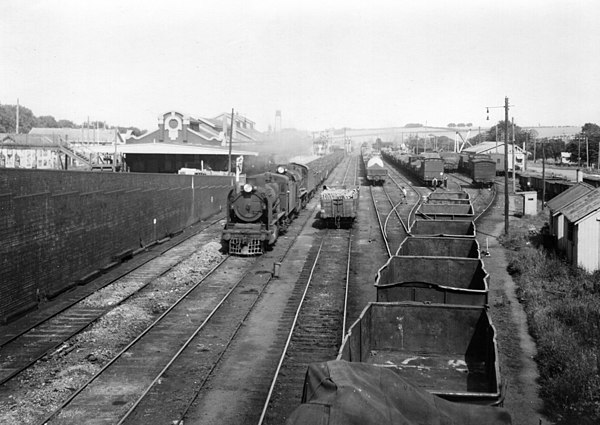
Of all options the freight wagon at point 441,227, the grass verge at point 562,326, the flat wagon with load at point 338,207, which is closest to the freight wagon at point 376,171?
the flat wagon with load at point 338,207

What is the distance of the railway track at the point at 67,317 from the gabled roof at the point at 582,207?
585 inches

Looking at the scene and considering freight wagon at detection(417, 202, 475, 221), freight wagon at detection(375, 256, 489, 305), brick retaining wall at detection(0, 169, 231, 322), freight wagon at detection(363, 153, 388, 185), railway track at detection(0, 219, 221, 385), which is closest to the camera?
freight wagon at detection(375, 256, 489, 305)

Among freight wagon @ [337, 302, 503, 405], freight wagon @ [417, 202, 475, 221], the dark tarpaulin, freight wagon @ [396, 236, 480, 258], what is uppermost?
freight wagon @ [417, 202, 475, 221]

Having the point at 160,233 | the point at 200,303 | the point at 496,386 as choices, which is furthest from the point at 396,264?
the point at 160,233

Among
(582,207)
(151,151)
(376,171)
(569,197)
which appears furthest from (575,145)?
(582,207)

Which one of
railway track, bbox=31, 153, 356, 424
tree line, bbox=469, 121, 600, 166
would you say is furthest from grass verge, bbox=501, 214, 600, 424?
tree line, bbox=469, 121, 600, 166

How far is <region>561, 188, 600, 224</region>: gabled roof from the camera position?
1966 cm

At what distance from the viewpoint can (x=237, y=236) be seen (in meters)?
23.2

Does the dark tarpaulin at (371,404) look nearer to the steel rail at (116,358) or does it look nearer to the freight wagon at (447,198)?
the steel rail at (116,358)

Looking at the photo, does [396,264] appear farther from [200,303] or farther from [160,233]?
[160,233]

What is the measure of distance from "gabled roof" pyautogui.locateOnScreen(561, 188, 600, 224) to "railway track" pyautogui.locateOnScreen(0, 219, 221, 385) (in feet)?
48.8

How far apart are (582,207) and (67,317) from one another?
1799 centimetres

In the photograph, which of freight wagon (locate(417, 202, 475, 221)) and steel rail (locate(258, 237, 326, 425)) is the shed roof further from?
steel rail (locate(258, 237, 326, 425))

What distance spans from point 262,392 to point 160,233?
1833 cm
